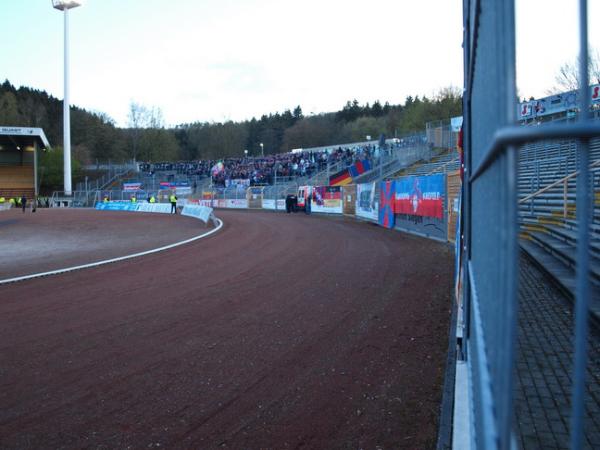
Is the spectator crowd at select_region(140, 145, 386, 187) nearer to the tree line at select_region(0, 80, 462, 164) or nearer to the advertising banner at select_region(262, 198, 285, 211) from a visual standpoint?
the advertising banner at select_region(262, 198, 285, 211)

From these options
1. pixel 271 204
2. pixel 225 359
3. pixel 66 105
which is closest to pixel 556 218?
pixel 225 359

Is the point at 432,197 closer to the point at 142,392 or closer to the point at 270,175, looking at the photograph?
the point at 142,392

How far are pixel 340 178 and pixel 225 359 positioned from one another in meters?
Result: 41.8

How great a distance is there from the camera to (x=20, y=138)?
235 ft

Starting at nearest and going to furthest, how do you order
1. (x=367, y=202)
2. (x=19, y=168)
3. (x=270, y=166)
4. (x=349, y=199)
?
(x=367, y=202), (x=349, y=199), (x=270, y=166), (x=19, y=168)

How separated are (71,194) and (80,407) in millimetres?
73910

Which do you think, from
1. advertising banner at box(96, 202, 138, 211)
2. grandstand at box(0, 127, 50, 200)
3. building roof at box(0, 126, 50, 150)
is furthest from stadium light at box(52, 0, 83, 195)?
advertising banner at box(96, 202, 138, 211)

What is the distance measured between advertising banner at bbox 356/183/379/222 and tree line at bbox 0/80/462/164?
61.7 metres

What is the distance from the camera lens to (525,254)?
12.5 m

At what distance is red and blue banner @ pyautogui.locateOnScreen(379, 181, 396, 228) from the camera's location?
2375 cm

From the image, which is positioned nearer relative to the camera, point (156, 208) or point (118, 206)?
point (156, 208)

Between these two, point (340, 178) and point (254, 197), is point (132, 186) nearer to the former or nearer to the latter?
point (254, 197)

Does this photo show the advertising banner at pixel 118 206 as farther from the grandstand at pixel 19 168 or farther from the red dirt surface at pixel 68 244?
the red dirt surface at pixel 68 244

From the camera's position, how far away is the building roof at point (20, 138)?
219 feet
